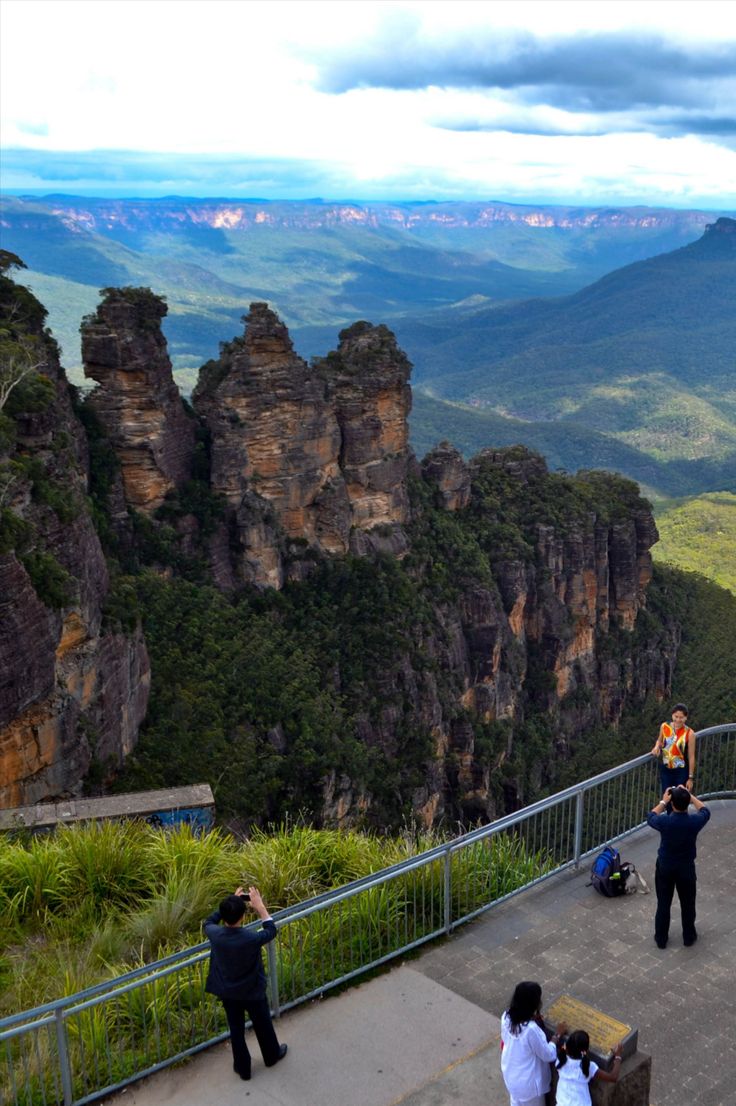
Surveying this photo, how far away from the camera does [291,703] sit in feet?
124

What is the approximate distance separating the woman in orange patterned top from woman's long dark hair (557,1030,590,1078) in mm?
4968

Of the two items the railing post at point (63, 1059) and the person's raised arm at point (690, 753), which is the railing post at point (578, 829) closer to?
the person's raised arm at point (690, 753)

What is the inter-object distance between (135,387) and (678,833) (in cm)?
3096

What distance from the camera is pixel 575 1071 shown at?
8.38 meters

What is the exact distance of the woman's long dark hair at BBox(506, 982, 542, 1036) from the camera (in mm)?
8375

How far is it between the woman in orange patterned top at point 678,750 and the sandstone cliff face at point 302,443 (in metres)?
30.1

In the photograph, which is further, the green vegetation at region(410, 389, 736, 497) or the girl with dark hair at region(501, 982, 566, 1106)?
the green vegetation at region(410, 389, 736, 497)

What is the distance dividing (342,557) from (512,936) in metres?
35.3

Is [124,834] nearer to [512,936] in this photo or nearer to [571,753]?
[512,936]

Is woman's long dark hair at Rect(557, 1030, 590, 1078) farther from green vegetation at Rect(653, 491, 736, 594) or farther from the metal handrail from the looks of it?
green vegetation at Rect(653, 491, 736, 594)

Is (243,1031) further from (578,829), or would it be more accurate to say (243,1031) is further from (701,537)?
(701,537)

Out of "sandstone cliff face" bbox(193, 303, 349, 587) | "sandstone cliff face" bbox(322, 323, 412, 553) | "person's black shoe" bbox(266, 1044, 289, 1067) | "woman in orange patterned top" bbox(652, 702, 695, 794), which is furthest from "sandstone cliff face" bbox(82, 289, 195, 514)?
"person's black shoe" bbox(266, 1044, 289, 1067)

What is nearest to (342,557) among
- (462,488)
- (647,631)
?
(462,488)

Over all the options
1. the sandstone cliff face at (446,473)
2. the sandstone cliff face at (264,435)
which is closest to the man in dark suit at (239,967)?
the sandstone cliff face at (264,435)
